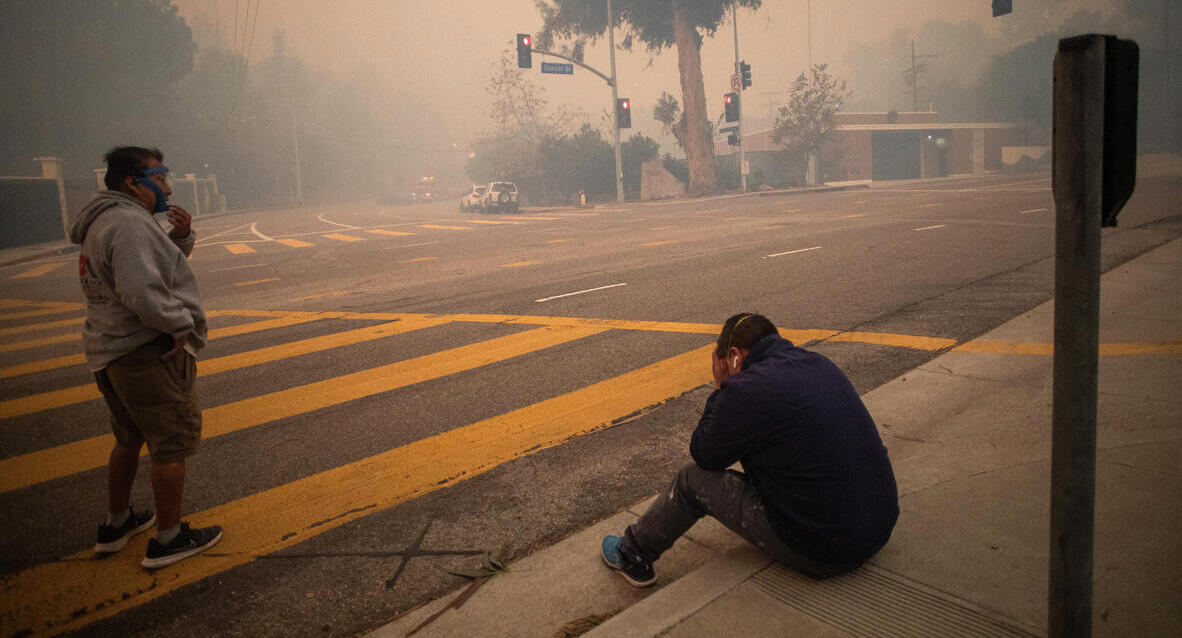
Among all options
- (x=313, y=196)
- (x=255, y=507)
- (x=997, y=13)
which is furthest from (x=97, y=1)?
(x=255, y=507)

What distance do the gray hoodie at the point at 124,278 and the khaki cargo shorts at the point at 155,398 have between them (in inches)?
2.5

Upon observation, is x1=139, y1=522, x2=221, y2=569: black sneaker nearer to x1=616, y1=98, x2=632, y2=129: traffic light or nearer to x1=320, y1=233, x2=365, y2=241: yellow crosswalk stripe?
x1=320, y1=233, x2=365, y2=241: yellow crosswalk stripe

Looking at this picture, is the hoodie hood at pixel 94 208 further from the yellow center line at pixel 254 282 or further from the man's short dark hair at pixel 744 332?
the yellow center line at pixel 254 282

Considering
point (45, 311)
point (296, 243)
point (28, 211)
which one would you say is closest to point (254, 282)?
point (45, 311)

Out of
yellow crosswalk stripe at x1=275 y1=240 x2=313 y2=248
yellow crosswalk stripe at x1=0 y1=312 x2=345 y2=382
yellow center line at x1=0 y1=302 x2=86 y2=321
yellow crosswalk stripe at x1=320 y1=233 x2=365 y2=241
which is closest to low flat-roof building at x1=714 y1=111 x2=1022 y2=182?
yellow crosswalk stripe at x1=320 y1=233 x2=365 y2=241

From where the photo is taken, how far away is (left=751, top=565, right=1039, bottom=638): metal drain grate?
2.58 m

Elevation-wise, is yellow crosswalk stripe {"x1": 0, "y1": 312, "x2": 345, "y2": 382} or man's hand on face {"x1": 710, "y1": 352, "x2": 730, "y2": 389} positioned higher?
man's hand on face {"x1": 710, "y1": 352, "x2": 730, "y2": 389}

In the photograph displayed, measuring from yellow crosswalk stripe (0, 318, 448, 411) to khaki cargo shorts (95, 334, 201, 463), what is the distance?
3.31 metres

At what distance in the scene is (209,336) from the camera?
8.62 metres

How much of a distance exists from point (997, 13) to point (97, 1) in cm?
6313

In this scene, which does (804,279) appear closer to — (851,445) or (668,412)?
(668,412)

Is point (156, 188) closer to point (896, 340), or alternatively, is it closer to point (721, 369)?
point (721, 369)

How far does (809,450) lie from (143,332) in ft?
9.99

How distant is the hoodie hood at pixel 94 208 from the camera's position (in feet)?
11.2
